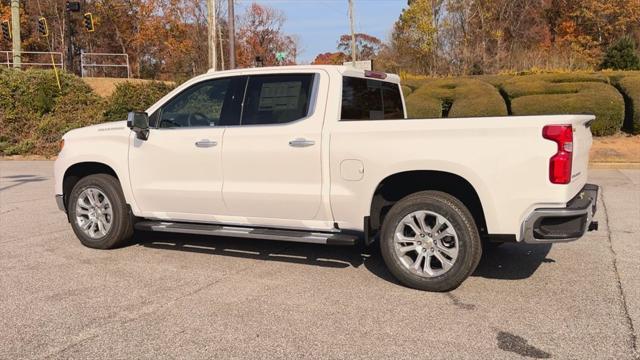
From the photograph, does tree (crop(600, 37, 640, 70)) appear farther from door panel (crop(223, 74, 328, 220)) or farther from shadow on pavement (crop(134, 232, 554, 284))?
door panel (crop(223, 74, 328, 220))

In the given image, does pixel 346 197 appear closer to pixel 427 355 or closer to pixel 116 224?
pixel 427 355

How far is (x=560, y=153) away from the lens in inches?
167

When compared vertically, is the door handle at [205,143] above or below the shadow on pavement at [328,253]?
above

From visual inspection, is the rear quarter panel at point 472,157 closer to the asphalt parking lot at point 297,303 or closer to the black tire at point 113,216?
the asphalt parking lot at point 297,303

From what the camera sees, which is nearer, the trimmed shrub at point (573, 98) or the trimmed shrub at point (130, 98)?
the trimmed shrub at point (573, 98)

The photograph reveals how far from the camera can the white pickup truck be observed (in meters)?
4.42

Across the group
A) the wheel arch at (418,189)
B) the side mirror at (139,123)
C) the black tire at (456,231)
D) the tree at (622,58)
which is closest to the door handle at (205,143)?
the side mirror at (139,123)

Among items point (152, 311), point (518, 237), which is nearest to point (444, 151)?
point (518, 237)

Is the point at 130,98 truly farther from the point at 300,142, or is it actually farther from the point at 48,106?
the point at 300,142

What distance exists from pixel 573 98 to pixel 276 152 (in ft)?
45.5

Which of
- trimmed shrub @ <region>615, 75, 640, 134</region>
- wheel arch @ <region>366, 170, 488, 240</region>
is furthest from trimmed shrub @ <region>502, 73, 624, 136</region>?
wheel arch @ <region>366, 170, 488, 240</region>

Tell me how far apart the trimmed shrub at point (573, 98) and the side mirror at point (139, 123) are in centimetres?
1298

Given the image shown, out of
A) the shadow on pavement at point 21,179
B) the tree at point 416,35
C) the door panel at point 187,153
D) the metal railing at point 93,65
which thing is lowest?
the shadow on pavement at point 21,179

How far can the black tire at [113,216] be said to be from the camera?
6152mm
